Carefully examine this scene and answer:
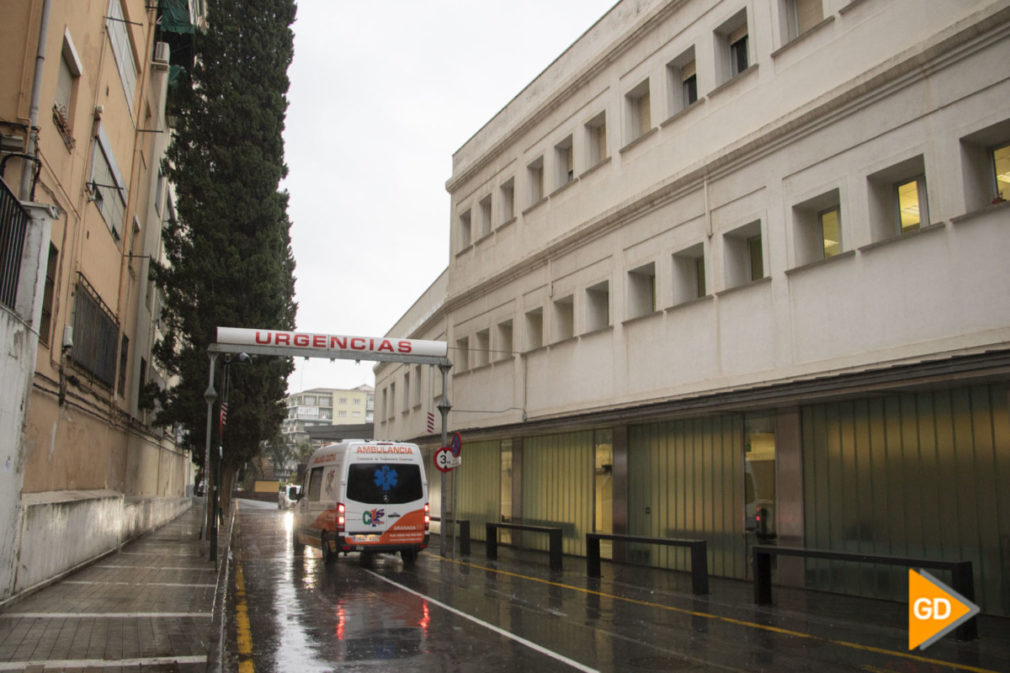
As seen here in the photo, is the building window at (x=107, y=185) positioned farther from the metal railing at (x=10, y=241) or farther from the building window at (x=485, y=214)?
the building window at (x=485, y=214)

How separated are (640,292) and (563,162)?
230 inches

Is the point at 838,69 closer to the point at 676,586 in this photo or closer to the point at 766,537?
the point at 766,537

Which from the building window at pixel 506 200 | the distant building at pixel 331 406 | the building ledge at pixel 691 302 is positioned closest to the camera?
the building ledge at pixel 691 302

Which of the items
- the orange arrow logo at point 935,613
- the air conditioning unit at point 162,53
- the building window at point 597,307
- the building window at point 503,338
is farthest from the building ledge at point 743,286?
the air conditioning unit at point 162,53

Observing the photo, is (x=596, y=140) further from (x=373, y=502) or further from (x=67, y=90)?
(x=67, y=90)

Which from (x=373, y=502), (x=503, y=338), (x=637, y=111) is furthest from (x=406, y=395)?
(x=637, y=111)

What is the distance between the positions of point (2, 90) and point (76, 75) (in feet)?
9.80

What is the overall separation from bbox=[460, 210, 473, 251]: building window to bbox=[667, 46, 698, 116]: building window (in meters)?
11.5

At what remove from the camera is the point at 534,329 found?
904 inches

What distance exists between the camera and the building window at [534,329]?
2269cm

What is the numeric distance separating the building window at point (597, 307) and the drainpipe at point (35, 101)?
12.2 metres

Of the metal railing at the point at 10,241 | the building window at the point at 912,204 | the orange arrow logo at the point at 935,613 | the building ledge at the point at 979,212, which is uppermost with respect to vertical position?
the building window at the point at 912,204

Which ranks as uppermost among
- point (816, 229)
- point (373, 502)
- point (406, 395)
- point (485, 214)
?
point (485, 214)

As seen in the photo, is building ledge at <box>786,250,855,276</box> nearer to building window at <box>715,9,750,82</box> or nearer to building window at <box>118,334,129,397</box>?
building window at <box>715,9,750,82</box>
